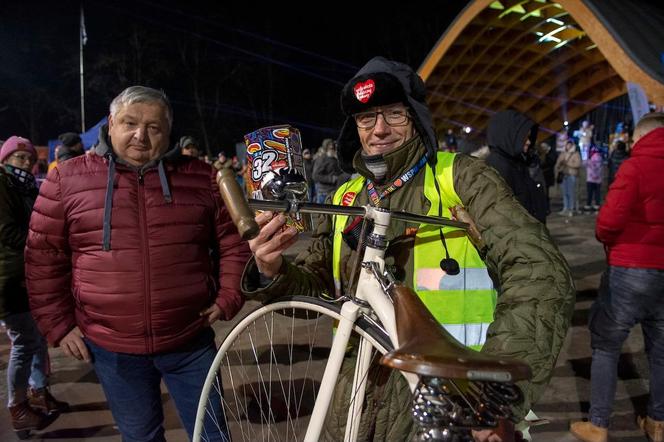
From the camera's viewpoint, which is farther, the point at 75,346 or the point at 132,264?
the point at 75,346

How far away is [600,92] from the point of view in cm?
2873

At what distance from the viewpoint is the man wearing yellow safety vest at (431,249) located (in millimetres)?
1287

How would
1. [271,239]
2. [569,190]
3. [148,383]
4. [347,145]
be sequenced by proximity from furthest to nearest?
[569,190], [148,383], [347,145], [271,239]

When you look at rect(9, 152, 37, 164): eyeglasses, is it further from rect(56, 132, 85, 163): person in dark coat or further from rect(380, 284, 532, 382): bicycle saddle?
rect(380, 284, 532, 382): bicycle saddle

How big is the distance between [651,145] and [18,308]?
4524 millimetres

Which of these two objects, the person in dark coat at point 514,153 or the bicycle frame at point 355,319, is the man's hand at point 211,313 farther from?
the person in dark coat at point 514,153

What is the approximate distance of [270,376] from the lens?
2.25 m

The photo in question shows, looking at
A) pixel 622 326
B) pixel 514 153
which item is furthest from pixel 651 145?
pixel 622 326

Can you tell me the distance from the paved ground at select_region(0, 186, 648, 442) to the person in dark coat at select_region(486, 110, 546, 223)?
61.4 inches

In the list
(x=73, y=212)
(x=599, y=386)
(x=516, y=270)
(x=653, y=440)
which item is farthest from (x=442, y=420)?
(x=653, y=440)

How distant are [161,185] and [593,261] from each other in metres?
8.39

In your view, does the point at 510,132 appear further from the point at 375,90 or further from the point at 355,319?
the point at 355,319

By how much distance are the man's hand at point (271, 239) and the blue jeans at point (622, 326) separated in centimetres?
280

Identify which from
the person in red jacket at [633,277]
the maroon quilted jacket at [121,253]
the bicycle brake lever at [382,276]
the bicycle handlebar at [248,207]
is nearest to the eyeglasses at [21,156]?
the maroon quilted jacket at [121,253]
